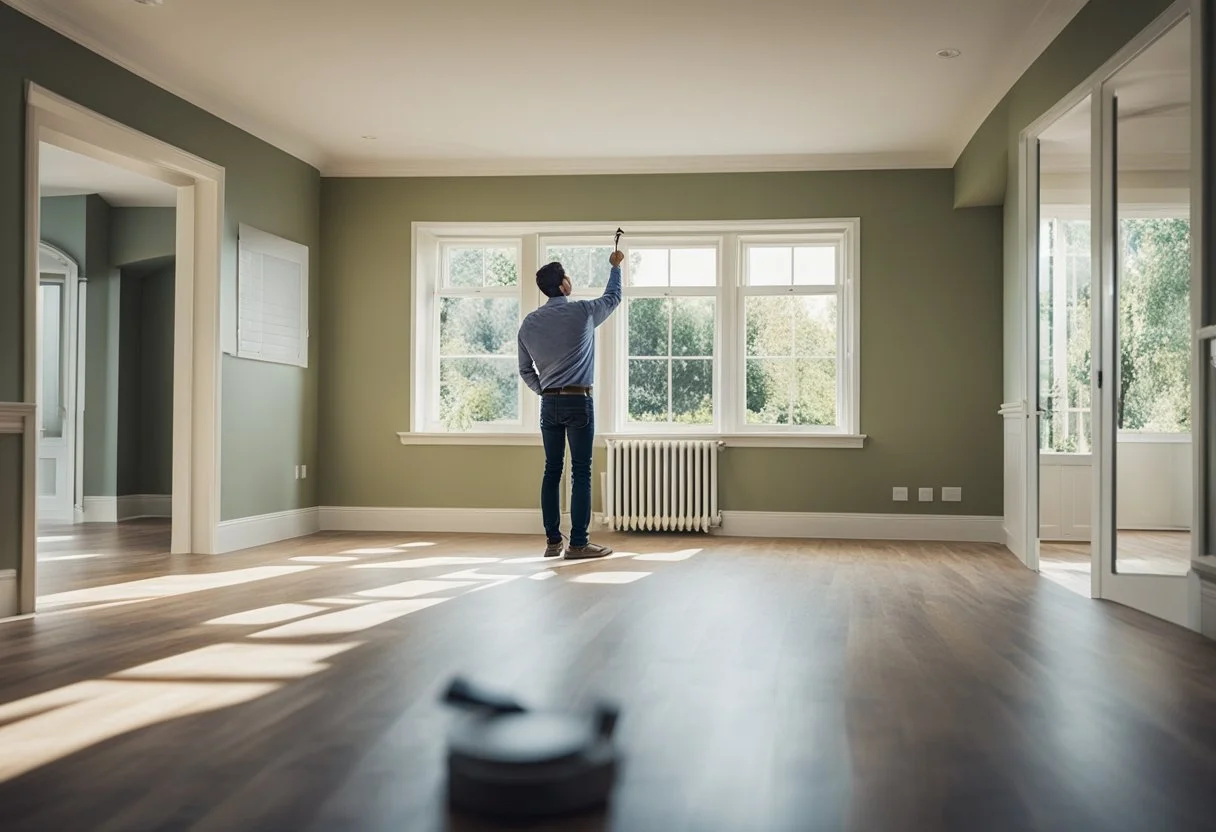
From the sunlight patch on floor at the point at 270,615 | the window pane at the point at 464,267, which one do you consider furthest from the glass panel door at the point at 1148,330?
the window pane at the point at 464,267

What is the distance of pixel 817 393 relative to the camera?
283 inches

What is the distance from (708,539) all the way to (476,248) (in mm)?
2713

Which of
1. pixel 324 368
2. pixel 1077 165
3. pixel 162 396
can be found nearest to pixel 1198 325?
pixel 1077 165

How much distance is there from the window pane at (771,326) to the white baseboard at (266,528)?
3.31m

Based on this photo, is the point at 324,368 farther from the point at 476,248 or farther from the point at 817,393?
the point at 817,393

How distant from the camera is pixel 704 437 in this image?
717 cm

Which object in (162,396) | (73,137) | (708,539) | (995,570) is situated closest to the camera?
(73,137)

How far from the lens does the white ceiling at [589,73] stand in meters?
4.60

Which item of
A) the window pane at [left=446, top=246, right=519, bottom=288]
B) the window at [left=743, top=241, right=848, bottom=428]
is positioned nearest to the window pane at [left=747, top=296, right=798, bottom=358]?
the window at [left=743, top=241, right=848, bottom=428]

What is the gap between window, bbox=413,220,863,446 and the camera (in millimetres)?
7195

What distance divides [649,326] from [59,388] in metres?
5.00

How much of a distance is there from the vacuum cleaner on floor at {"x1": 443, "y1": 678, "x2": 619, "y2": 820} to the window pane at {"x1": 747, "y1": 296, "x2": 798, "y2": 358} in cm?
530

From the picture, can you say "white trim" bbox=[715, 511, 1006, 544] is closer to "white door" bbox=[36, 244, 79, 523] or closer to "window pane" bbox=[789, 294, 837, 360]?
"window pane" bbox=[789, 294, 837, 360]

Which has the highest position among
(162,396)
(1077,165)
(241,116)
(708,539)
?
(241,116)
